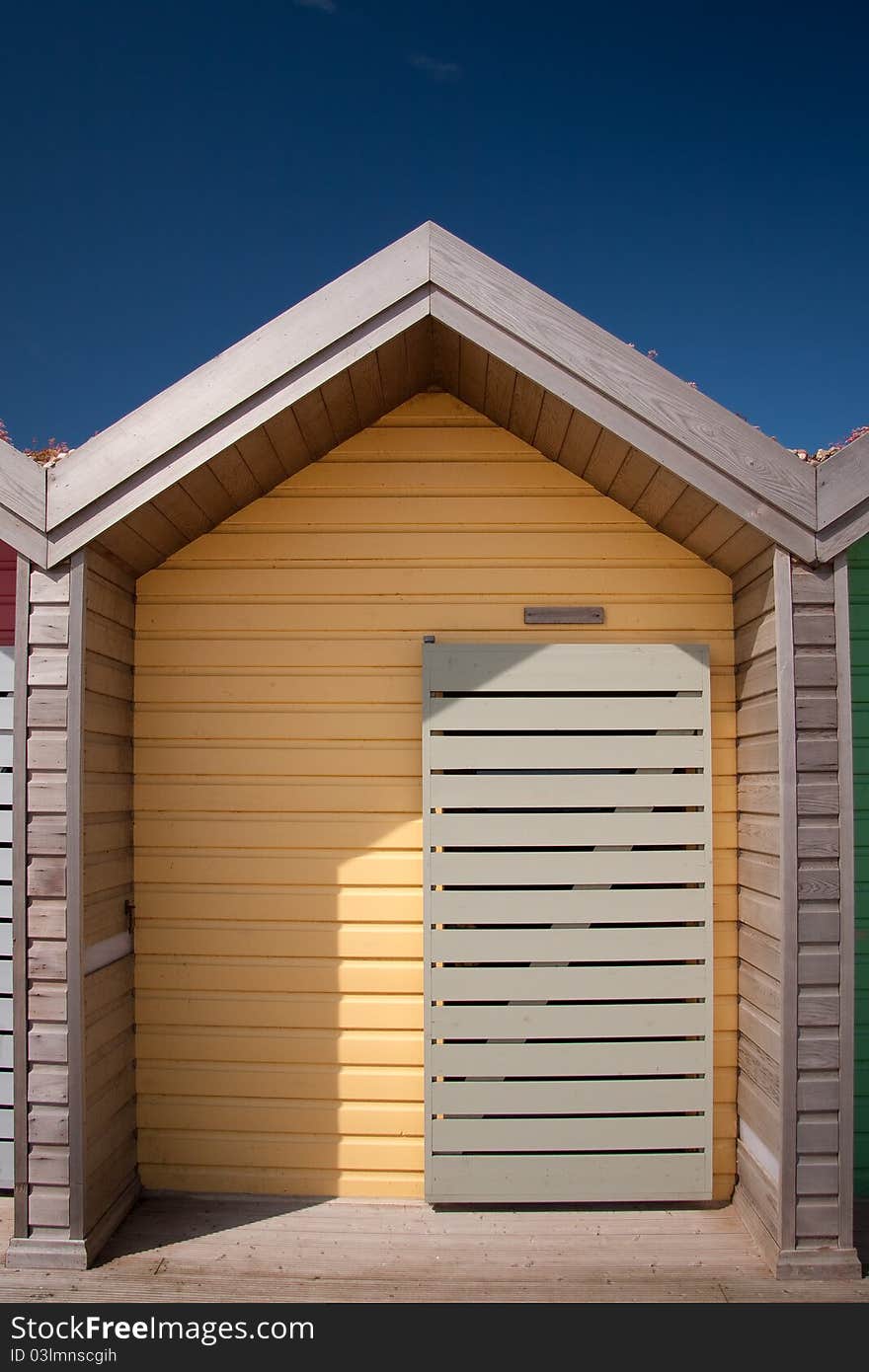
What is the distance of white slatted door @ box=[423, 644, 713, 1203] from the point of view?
3.29 meters

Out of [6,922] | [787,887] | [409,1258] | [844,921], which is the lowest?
[409,1258]

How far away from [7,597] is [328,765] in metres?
1.68

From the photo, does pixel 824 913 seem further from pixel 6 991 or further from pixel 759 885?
pixel 6 991

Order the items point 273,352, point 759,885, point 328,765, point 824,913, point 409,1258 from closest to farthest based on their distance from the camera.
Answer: point 273,352 < point 824,913 < point 409,1258 < point 759,885 < point 328,765

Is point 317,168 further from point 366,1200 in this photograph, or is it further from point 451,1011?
point 366,1200

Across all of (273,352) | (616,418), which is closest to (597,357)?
(616,418)

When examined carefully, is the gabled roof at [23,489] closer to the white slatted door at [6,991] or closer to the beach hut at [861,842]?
the white slatted door at [6,991]

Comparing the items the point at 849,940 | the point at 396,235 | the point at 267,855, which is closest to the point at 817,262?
the point at 396,235

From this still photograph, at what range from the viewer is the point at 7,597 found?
3.54 m

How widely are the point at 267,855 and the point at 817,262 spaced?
8.35 metres

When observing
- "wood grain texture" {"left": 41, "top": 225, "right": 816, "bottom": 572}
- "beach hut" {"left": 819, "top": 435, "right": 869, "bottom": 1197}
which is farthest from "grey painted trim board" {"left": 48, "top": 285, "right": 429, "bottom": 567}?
"beach hut" {"left": 819, "top": 435, "right": 869, "bottom": 1197}

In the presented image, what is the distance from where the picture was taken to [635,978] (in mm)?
3334

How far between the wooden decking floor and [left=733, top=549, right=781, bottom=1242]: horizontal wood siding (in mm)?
300

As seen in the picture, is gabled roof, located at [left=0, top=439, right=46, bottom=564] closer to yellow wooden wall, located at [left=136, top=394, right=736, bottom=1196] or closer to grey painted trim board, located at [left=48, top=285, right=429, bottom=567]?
grey painted trim board, located at [left=48, top=285, right=429, bottom=567]
